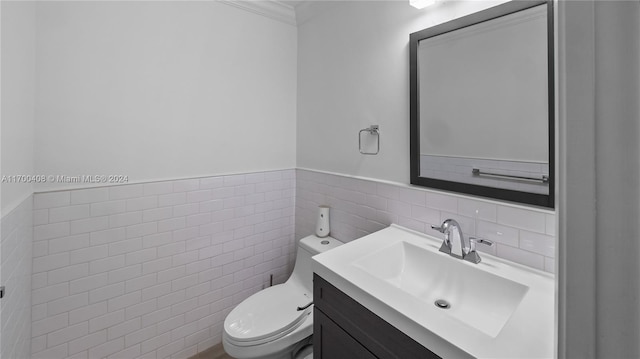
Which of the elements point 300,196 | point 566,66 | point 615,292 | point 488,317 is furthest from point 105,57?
point 488,317

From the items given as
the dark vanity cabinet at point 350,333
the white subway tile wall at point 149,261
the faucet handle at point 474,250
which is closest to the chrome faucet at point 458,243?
the faucet handle at point 474,250

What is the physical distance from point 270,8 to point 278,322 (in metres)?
1.99

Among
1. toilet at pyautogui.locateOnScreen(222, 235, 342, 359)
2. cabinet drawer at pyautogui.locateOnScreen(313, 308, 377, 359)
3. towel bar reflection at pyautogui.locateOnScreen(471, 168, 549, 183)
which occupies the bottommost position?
toilet at pyautogui.locateOnScreen(222, 235, 342, 359)

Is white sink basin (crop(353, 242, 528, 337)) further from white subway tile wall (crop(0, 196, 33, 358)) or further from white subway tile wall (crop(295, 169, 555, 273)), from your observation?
white subway tile wall (crop(0, 196, 33, 358))

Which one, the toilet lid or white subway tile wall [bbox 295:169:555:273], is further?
the toilet lid

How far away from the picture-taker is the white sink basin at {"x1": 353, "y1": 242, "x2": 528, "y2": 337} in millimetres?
954

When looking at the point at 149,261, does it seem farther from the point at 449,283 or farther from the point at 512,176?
the point at 512,176

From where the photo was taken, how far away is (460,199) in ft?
4.06

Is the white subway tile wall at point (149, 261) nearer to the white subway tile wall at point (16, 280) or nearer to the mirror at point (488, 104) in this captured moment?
the white subway tile wall at point (16, 280)

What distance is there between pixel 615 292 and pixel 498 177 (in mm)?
991

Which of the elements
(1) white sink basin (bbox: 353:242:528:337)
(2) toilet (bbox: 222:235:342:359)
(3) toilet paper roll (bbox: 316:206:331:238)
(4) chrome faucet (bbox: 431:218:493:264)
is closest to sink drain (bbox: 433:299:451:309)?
(1) white sink basin (bbox: 353:242:528:337)

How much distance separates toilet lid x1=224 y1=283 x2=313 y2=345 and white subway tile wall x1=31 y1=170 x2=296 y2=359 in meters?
0.37

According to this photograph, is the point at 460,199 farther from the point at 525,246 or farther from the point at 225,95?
the point at 225,95

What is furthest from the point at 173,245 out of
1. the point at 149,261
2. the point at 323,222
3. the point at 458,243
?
the point at 458,243
